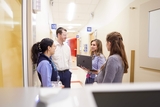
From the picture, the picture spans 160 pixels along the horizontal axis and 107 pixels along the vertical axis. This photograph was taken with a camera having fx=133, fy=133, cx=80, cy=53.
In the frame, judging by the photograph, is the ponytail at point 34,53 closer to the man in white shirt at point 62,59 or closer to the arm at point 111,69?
the man in white shirt at point 62,59

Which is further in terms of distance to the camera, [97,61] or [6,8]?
[97,61]

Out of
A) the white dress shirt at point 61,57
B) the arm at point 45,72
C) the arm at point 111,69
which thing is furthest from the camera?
the white dress shirt at point 61,57

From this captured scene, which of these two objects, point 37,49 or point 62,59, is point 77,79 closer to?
point 62,59

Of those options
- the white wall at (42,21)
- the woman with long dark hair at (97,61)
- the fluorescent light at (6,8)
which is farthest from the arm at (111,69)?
the white wall at (42,21)

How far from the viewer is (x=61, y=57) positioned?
8.77 ft

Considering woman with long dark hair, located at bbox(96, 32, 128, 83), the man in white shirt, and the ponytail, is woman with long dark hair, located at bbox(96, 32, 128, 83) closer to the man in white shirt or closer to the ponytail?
the ponytail

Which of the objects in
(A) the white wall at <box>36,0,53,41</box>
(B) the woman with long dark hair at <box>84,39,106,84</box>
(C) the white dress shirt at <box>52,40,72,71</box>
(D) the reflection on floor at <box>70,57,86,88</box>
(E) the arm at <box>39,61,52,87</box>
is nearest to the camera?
(E) the arm at <box>39,61,52,87</box>

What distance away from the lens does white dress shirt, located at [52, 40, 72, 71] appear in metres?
2.63

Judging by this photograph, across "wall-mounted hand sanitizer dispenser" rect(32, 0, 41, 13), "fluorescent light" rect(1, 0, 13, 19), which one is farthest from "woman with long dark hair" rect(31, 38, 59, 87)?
"fluorescent light" rect(1, 0, 13, 19)

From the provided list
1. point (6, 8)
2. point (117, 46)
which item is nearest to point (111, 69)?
point (117, 46)

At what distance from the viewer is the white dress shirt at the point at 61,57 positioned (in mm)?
2631

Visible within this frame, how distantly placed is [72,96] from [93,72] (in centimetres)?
196

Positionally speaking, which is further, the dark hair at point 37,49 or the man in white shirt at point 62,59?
the man in white shirt at point 62,59

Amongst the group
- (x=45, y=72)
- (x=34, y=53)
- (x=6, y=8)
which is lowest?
(x=45, y=72)
